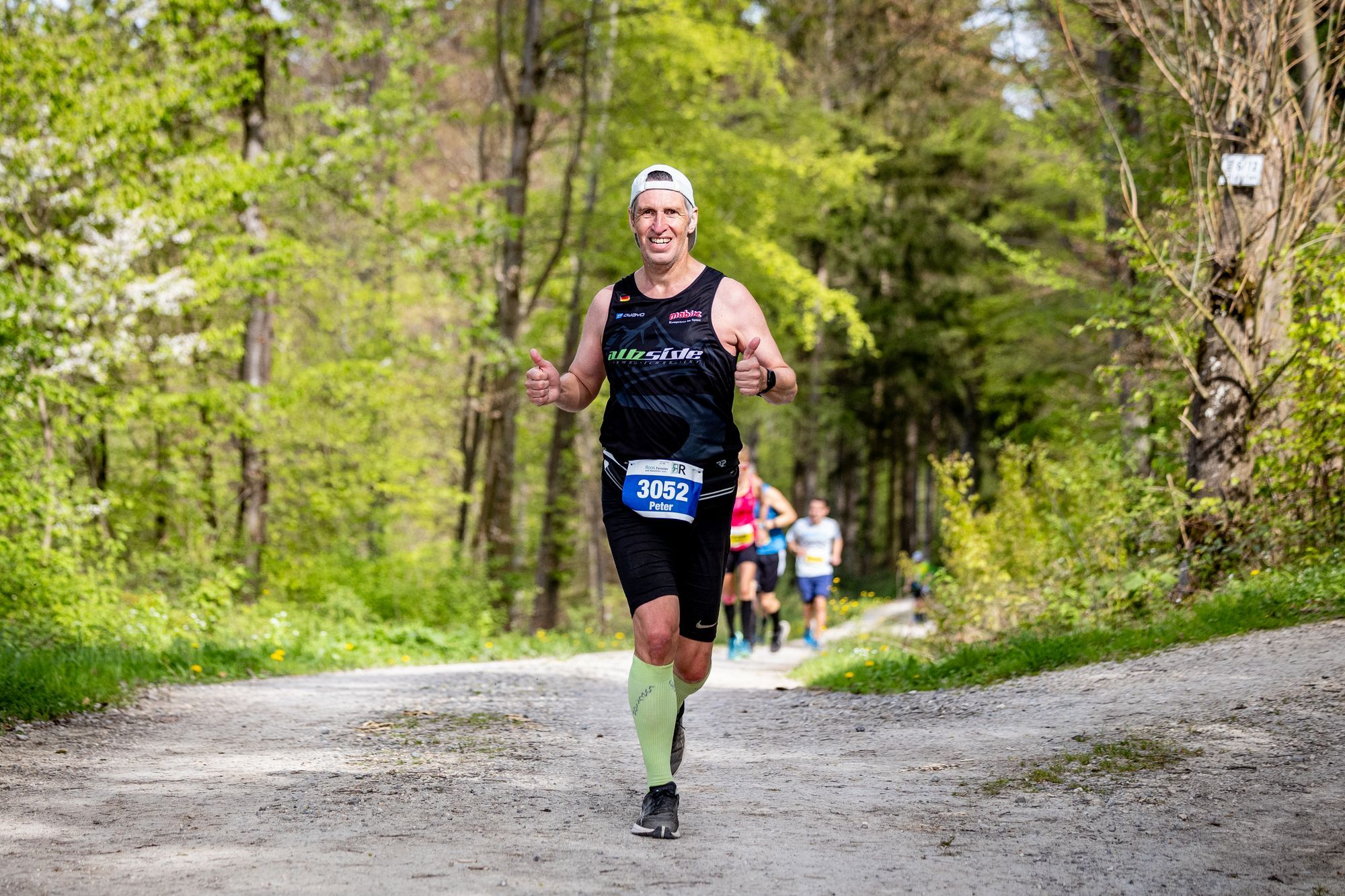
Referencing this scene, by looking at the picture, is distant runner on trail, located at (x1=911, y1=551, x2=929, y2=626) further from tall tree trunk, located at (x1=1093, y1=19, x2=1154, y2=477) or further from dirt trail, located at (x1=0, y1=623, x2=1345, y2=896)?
dirt trail, located at (x1=0, y1=623, x2=1345, y2=896)

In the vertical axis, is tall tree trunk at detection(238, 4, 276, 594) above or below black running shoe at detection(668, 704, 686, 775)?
above

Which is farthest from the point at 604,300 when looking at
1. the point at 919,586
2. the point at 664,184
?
the point at 919,586

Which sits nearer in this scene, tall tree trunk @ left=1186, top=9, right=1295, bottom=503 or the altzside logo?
the altzside logo

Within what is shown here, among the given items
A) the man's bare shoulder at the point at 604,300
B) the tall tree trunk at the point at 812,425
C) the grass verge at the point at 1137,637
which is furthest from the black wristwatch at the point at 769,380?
the tall tree trunk at the point at 812,425

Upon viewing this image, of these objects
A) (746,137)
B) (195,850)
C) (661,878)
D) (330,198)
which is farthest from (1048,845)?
(746,137)

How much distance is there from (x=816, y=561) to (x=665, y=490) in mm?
10516

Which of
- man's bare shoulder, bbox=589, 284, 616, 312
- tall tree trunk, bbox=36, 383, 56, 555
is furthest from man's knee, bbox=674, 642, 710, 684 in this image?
tall tree trunk, bbox=36, 383, 56, 555

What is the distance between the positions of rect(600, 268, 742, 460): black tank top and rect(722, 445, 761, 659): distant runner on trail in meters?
6.79

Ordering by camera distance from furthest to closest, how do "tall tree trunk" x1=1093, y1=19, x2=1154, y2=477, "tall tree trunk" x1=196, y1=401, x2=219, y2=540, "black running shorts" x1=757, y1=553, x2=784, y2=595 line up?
"tall tree trunk" x1=196, y1=401, x2=219, y2=540, "black running shorts" x1=757, y1=553, x2=784, y2=595, "tall tree trunk" x1=1093, y1=19, x2=1154, y2=477

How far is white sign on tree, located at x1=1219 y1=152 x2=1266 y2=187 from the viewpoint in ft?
30.3

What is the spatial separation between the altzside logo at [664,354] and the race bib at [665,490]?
0.39 metres

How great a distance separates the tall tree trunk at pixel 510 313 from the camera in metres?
18.1

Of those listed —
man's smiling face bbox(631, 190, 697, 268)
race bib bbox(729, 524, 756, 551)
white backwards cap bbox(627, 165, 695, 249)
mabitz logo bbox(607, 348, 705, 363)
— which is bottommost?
race bib bbox(729, 524, 756, 551)

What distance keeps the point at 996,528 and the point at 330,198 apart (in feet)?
31.3
